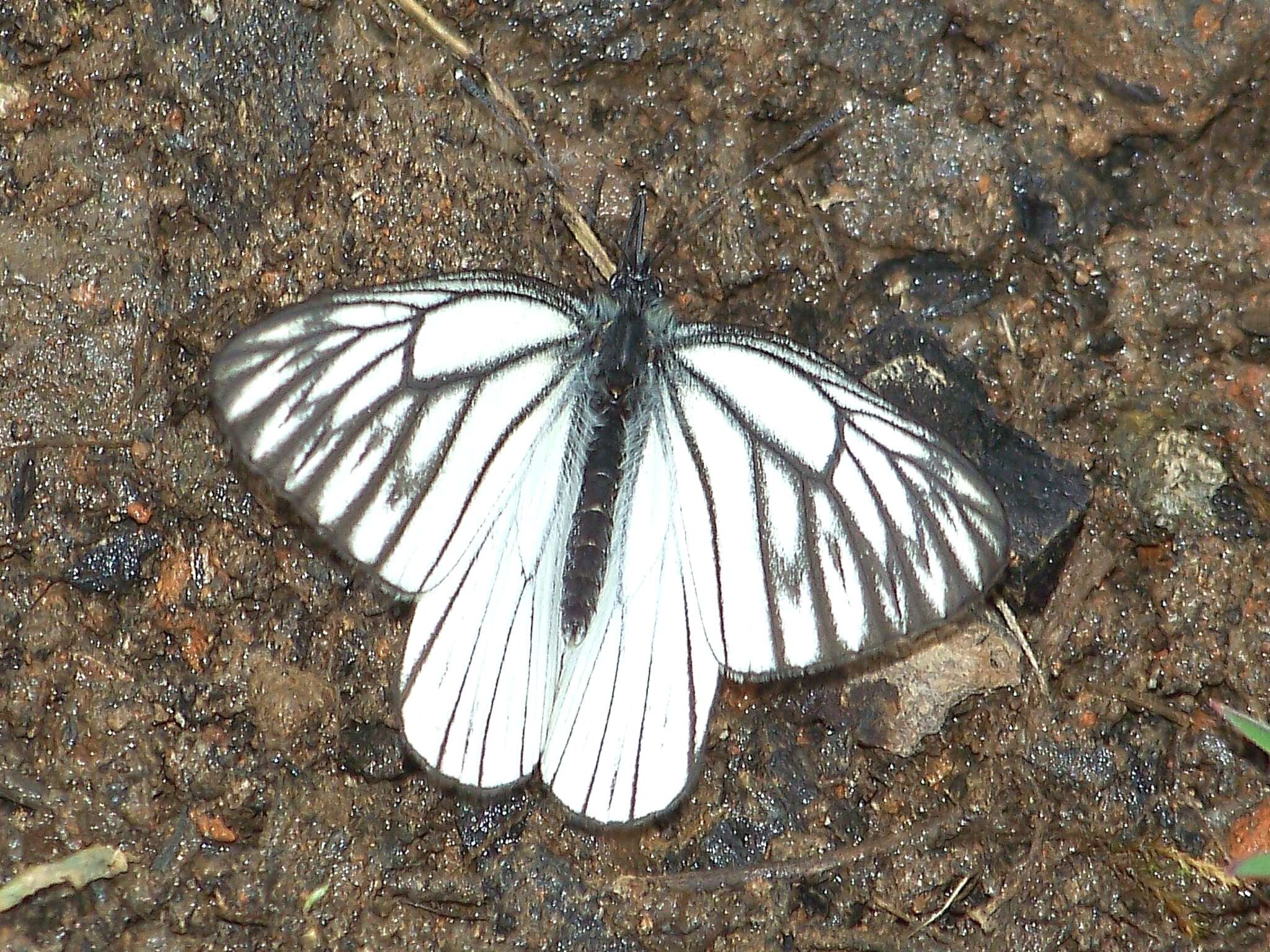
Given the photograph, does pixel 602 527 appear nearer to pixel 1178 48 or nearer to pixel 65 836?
pixel 65 836

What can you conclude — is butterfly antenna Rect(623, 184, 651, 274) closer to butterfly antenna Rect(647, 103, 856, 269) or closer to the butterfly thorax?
the butterfly thorax

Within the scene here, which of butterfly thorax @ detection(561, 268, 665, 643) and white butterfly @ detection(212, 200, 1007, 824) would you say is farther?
butterfly thorax @ detection(561, 268, 665, 643)

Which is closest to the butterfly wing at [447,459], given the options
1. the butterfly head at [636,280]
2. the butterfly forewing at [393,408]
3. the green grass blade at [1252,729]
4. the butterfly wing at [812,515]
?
the butterfly forewing at [393,408]

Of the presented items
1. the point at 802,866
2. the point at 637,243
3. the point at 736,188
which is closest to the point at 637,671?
the point at 802,866

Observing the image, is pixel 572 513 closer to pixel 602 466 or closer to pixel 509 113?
pixel 602 466

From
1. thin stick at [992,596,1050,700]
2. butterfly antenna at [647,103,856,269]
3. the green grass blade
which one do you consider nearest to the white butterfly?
butterfly antenna at [647,103,856,269]

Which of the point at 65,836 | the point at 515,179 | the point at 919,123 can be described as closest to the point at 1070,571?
the point at 919,123

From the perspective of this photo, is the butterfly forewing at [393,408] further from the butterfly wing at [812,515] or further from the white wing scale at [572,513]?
the butterfly wing at [812,515]
